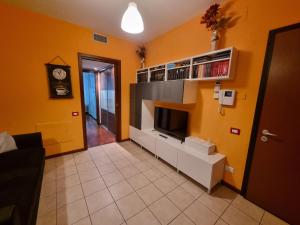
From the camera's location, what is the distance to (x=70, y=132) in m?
2.80

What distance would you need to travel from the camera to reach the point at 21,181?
1.37m

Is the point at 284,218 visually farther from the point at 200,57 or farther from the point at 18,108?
the point at 18,108

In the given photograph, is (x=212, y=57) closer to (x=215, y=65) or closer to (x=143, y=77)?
(x=215, y=65)

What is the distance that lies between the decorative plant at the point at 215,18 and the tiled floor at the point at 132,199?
7.65ft

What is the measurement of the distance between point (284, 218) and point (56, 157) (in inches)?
143

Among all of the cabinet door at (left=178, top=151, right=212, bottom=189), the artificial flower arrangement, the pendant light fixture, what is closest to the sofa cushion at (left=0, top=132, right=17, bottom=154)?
the pendant light fixture

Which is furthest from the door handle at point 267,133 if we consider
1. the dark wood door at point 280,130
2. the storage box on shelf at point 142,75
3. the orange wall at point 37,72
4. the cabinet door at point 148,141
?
the orange wall at point 37,72

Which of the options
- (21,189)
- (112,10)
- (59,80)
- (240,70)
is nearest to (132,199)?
(21,189)

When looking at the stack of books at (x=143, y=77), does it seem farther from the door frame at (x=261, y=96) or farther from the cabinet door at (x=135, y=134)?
the door frame at (x=261, y=96)

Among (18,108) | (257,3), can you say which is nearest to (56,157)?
(18,108)

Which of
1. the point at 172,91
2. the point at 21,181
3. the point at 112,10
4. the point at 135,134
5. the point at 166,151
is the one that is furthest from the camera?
the point at 135,134

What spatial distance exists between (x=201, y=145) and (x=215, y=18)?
→ 181 cm

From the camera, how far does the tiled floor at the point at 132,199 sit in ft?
4.82

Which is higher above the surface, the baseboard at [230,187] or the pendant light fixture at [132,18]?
the pendant light fixture at [132,18]
